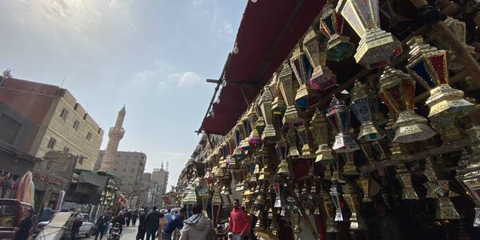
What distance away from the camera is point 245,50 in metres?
4.18

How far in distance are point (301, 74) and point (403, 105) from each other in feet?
3.40

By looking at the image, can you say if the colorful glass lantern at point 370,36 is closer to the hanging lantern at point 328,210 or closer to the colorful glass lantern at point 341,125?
the colorful glass lantern at point 341,125

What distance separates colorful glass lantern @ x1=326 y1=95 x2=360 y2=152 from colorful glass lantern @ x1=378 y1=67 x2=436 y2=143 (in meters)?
0.43

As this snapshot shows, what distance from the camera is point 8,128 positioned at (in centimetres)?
1582

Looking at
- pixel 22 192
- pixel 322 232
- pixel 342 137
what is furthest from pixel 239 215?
pixel 22 192

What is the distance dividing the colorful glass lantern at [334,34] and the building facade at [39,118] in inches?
820

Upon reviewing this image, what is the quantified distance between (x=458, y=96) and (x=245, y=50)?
10.8 ft

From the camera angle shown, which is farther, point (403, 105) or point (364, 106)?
point (364, 106)

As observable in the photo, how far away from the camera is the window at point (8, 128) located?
15.1m

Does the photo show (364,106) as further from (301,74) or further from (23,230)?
(23,230)

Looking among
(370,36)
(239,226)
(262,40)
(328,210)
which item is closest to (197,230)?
(239,226)

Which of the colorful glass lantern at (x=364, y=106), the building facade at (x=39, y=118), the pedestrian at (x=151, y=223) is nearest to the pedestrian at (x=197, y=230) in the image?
the colorful glass lantern at (x=364, y=106)

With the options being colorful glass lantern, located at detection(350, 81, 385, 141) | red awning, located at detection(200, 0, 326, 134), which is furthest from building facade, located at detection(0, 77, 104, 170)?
colorful glass lantern, located at detection(350, 81, 385, 141)

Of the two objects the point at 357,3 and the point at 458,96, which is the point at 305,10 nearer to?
the point at 357,3
